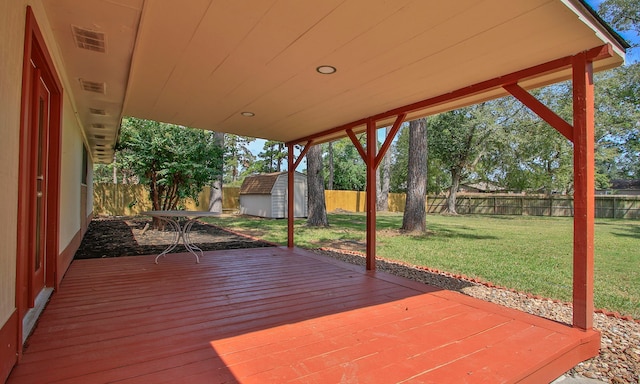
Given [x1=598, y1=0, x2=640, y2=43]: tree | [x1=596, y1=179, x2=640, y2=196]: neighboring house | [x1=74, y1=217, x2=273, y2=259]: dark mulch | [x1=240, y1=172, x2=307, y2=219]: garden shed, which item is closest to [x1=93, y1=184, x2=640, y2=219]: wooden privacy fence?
[x1=240, y1=172, x2=307, y2=219]: garden shed

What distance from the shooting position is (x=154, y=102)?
4121 millimetres

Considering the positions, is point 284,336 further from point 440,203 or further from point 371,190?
point 440,203

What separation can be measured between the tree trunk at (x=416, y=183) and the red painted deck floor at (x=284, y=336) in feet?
20.3

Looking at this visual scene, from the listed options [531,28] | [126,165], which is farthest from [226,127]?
[126,165]

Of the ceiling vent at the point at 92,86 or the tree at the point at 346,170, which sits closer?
the ceiling vent at the point at 92,86

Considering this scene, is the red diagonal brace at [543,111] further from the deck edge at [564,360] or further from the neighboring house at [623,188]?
the neighboring house at [623,188]

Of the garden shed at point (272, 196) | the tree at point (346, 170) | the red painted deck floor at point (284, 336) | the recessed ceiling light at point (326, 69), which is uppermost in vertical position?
the tree at point (346, 170)

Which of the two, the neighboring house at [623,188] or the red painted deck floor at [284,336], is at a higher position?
the neighboring house at [623,188]

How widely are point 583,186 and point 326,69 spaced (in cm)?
222

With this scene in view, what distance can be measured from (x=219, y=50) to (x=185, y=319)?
2119mm

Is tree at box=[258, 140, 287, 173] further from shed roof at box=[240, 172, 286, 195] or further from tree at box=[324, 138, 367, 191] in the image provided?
shed roof at box=[240, 172, 286, 195]

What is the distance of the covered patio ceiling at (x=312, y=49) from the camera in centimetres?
210

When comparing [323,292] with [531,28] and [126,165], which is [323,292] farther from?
[126,165]

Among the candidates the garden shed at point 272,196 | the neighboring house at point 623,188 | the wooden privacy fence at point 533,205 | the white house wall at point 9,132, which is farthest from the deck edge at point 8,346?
the neighboring house at point 623,188
